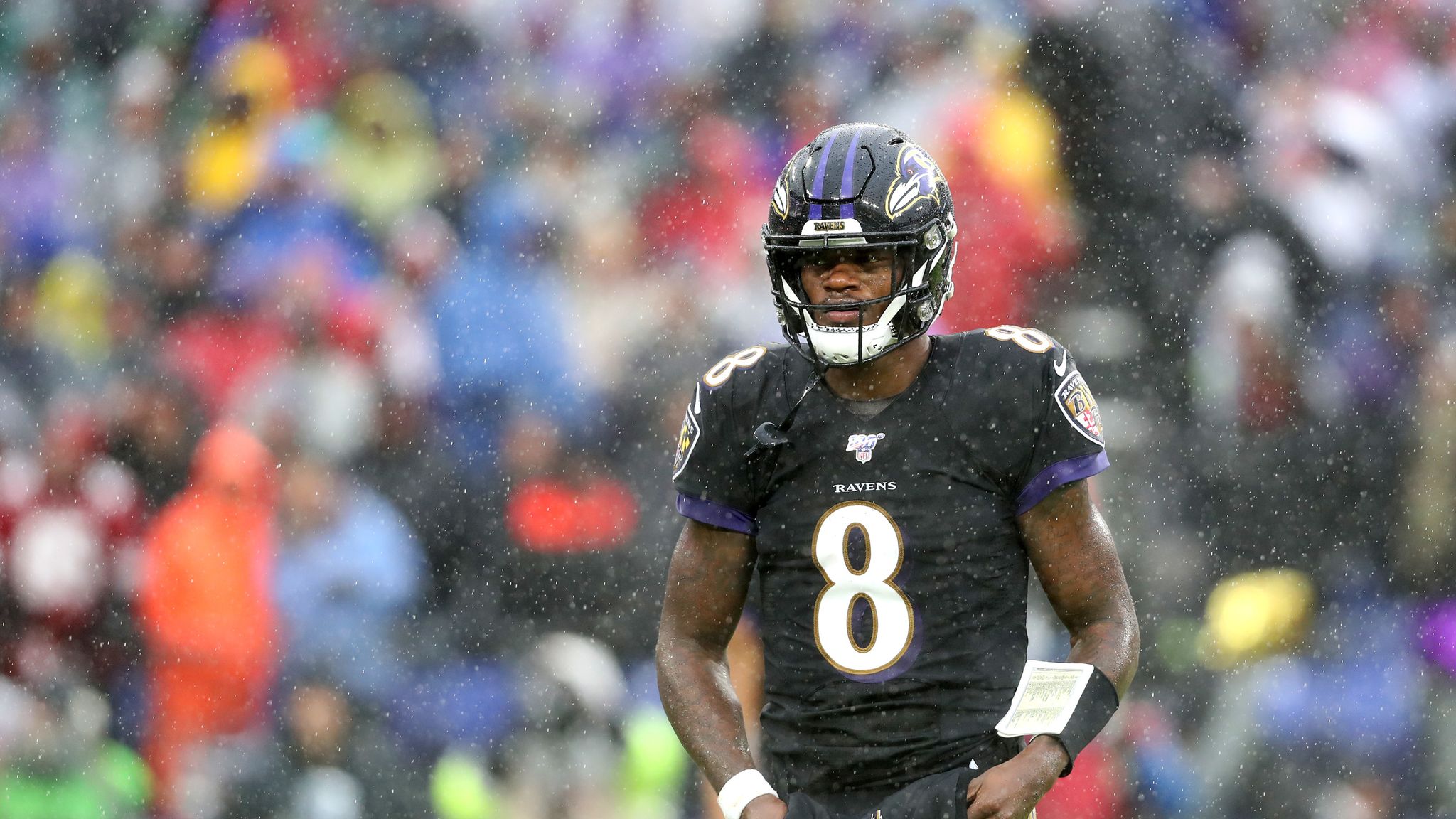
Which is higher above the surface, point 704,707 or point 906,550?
point 906,550

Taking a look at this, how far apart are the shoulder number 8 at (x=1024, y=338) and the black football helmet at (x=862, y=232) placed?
108mm

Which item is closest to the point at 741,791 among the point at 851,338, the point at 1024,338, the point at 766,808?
the point at 766,808

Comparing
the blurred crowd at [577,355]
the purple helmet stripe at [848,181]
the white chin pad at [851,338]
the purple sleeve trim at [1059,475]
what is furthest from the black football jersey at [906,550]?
the blurred crowd at [577,355]

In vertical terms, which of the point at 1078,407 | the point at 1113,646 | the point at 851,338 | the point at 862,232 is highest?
the point at 862,232

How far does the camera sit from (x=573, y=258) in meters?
→ 4.97

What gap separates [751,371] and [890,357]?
0.23m

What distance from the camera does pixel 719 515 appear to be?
2.82m

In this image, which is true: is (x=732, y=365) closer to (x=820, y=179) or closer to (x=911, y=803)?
(x=820, y=179)

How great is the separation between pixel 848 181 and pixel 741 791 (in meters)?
0.96

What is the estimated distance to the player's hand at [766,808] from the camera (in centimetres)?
262

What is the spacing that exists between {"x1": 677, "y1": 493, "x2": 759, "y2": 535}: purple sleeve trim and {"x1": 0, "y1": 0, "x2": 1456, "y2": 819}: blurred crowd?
6.85 ft

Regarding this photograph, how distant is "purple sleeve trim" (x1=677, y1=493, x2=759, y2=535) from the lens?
2822 mm

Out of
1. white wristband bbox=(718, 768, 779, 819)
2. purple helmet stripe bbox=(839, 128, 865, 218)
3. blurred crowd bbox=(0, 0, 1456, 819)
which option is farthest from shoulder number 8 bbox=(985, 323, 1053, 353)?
blurred crowd bbox=(0, 0, 1456, 819)

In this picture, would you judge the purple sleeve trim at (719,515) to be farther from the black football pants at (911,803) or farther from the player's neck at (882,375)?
the black football pants at (911,803)
